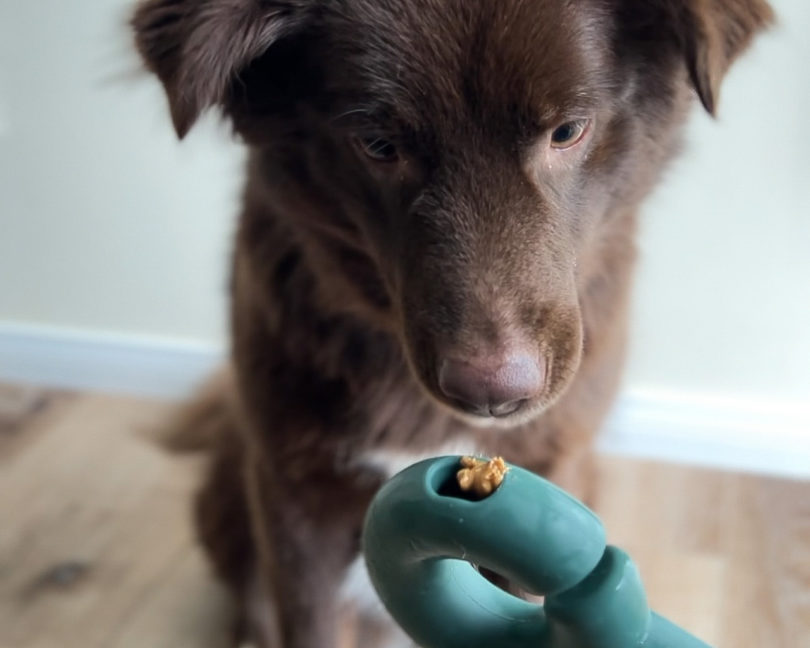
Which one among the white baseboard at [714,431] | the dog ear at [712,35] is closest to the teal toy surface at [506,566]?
the dog ear at [712,35]

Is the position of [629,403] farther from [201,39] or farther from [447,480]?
[447,480]

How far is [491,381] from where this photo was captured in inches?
33.7

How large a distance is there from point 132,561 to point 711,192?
1207 millimetres

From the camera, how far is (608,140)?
100cm

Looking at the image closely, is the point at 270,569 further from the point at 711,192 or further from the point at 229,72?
the point at 711,192

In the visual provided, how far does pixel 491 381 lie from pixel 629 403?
3.79 ft

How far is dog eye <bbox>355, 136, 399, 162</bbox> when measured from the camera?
0.95m

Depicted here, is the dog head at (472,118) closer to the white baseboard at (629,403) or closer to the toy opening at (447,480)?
the toy opening at (447,480)

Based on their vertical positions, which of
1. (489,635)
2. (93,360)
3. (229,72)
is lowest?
(93,360)

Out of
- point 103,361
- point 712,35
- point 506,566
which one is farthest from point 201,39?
point 103,361

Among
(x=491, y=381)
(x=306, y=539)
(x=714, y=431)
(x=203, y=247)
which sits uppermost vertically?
(x=491, y=381)

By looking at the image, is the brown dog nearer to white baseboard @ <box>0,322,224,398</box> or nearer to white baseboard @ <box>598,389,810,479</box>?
white baseboard @ <box>598,389,810,479</box>

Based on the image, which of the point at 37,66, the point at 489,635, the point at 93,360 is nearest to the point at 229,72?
the point at 489,635

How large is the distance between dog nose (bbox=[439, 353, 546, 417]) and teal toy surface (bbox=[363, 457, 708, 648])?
221 millimetres
